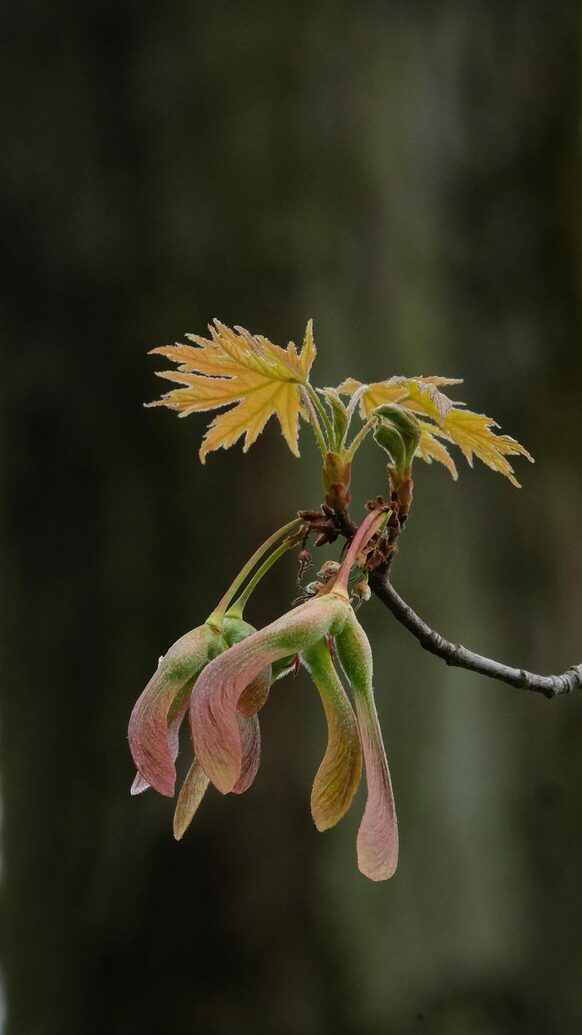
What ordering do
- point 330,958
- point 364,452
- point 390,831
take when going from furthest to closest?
point 364,452, point 330,958, point 390,831

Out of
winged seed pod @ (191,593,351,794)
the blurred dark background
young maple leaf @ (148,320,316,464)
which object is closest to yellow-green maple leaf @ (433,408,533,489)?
young maple leaf @ (148,320,316,464)

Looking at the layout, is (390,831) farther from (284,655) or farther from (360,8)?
(360,8)

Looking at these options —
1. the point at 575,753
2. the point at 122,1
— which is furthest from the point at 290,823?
the point at 122,1

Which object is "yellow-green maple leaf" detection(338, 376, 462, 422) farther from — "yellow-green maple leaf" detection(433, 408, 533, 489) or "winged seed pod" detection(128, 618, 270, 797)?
"winged seed pod" detection(128, 618, 270, 797)

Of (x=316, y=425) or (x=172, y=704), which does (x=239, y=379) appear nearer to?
(x=316, y=425)

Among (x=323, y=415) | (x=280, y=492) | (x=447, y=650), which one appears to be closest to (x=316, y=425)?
(x=323, y=415)

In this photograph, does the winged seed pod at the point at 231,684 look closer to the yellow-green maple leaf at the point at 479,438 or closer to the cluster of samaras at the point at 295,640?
the cluster of samaras at the point at 295,640
